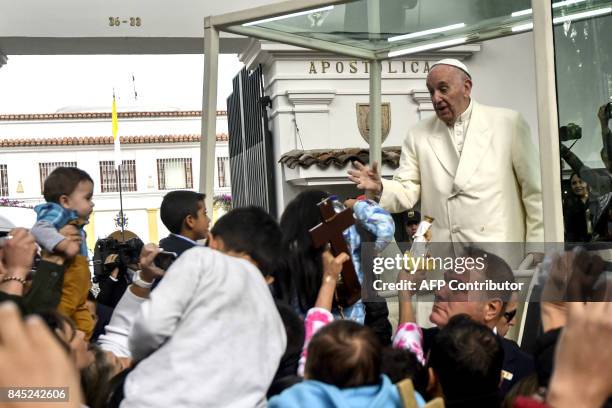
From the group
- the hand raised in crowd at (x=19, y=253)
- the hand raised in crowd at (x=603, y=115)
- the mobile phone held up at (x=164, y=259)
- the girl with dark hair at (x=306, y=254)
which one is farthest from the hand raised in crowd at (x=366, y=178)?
the hand raised in crowd at (x=19, y=253)

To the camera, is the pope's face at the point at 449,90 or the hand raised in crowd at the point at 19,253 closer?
the hand raised in crowd at the point at 19,253

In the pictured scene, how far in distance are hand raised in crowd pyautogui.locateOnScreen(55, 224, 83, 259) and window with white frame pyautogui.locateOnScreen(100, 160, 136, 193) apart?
33425 millimetres

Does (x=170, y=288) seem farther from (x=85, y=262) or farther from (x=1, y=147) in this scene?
(x=1, y=147)

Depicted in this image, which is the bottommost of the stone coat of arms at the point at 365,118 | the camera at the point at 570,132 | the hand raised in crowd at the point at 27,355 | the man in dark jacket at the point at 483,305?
the man in dark jacket at the point at 483,305

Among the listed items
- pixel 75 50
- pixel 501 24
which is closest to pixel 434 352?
pixel 501 24

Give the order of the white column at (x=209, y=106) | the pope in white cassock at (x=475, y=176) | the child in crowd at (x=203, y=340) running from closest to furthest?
1. the child in crowd at (x=203, y=340)
2. the pope in white cassock at (x=475, y=176)
3. the white column at (x=209, y=106)

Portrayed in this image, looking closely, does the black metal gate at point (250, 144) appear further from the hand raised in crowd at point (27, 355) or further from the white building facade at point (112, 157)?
the white building facade at point (112, 157)

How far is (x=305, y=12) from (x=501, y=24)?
114cm

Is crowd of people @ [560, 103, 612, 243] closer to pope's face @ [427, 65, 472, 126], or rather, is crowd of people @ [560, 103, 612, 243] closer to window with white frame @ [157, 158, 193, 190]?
pope's face @ [427, 65, 472, 126]

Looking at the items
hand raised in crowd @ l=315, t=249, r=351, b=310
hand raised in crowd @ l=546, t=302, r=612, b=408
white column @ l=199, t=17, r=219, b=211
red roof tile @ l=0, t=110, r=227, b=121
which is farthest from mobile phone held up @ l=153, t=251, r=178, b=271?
red roof tile @ l=0, t=110, r=227, b=121

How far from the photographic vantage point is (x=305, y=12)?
4824 millimetres

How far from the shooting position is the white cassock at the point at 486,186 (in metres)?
4.62

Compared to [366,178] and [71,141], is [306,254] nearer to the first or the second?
[366,178]

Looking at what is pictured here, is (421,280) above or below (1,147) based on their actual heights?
below
